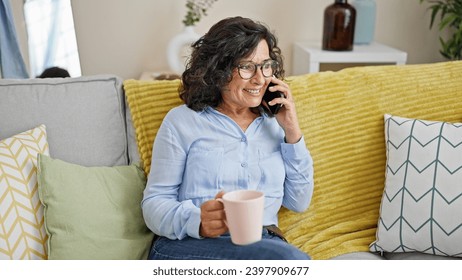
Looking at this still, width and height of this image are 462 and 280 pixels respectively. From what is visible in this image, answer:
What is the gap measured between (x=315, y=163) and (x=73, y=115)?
2.13ft

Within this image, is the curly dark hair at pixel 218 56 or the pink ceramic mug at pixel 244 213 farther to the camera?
the curly dark hair at pixel 218 56

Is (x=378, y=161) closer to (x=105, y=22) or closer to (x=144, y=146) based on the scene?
(x=144, y=146)

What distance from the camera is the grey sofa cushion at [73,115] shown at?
4.58ft

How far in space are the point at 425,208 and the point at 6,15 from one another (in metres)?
A: 1.61

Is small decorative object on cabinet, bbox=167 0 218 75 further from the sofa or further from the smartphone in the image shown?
the smartphone

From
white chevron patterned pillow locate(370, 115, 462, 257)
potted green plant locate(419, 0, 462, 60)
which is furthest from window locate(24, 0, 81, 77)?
white chevron patterned pillow locate(370, 115, 462, 257)

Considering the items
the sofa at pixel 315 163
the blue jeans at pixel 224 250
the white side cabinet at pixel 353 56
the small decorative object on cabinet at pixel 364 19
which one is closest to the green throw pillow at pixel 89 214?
the sofa at pixel 315 163

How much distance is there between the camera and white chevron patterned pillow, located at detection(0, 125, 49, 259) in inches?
47.0

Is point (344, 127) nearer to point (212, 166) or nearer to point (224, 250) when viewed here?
point (212, 166)

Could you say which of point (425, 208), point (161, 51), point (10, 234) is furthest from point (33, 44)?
point (425, 208)

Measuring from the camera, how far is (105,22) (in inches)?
109

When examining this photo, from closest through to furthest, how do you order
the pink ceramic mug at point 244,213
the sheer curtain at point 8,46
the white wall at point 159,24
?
1. the pink ceramic mug at point 244,213
2. the sheer curtain at point 8,46
3. the white wall at point 159,24

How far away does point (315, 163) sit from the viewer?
4.87 feet

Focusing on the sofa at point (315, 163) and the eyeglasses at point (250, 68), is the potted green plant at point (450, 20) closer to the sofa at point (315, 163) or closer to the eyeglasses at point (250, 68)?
the sofa at point (315, 163)
